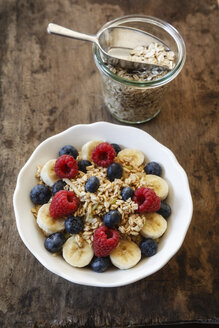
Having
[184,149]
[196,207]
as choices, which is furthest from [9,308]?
[184,149]

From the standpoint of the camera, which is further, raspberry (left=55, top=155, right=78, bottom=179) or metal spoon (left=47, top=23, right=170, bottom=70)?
metal spoon (left=47, top=23, right=170, bottom=70)

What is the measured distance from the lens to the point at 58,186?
106cm

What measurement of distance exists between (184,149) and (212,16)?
669 millimetres

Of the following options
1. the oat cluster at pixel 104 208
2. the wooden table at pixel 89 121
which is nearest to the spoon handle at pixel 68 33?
the wooden table at pixel 89 121

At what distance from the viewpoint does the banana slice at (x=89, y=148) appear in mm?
1146

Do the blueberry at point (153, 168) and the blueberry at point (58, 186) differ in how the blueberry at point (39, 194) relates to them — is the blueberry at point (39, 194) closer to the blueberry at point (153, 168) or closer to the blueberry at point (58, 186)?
the blueberry at point (58, 186)

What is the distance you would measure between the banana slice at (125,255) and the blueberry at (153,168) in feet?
0.78

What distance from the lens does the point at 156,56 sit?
1.21 meters

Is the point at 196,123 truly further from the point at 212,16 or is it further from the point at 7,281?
the point at 7,281

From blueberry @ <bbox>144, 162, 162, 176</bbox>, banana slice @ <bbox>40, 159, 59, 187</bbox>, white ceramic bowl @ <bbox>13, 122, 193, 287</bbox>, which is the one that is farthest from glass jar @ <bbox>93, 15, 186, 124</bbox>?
banana slice @ <bbox>40, 159, 59, 187</bbox>

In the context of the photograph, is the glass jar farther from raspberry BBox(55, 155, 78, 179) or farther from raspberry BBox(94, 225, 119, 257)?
raspberry BBox(94, 225, 119, 257)

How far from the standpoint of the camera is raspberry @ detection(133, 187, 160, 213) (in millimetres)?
992

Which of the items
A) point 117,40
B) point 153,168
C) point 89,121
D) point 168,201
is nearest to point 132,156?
point 153,168

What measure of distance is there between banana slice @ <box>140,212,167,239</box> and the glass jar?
40cm
